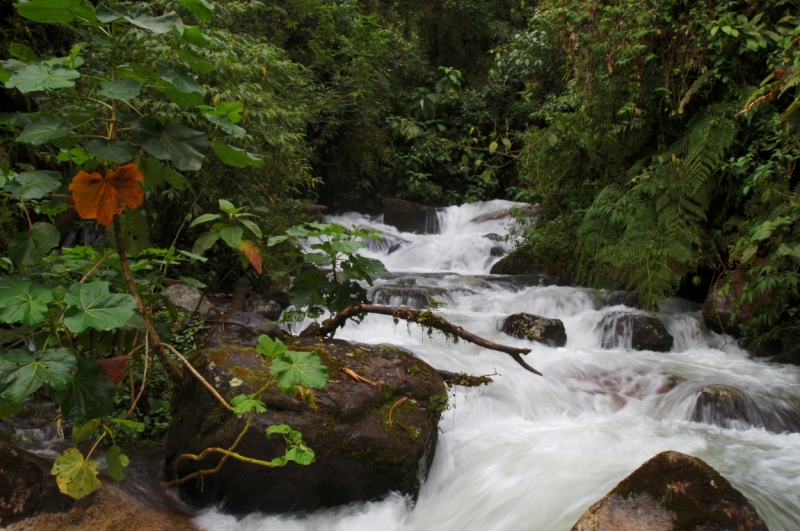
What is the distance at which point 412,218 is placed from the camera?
488 inches

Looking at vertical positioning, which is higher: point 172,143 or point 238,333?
point 172,143

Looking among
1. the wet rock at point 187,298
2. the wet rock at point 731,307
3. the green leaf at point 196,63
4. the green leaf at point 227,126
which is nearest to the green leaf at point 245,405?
the green leaf at point 227,126

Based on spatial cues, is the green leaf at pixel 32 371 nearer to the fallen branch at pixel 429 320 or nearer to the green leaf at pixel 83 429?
the green leaf at pixel 83 429

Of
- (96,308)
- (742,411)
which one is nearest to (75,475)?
(96,308)

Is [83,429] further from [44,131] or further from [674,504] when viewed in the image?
[674,504]

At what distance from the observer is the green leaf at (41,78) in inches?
77.7

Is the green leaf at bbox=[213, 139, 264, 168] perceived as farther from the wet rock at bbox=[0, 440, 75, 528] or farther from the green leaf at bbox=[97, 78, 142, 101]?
the wet rock at bbox=[0, 440, 75, 528]

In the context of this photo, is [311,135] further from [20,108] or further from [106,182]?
[106,182]

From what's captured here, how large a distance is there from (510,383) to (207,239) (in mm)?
2843

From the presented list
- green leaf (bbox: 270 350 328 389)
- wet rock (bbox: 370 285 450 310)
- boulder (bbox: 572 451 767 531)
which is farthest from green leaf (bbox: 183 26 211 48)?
wet rock (bbox: 370 285 450 310)

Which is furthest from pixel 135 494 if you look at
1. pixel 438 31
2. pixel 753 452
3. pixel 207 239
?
pixel 438 31

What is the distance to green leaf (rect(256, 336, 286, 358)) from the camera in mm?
2215

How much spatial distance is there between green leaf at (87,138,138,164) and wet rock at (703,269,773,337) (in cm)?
531

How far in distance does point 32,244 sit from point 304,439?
148 centimetres
